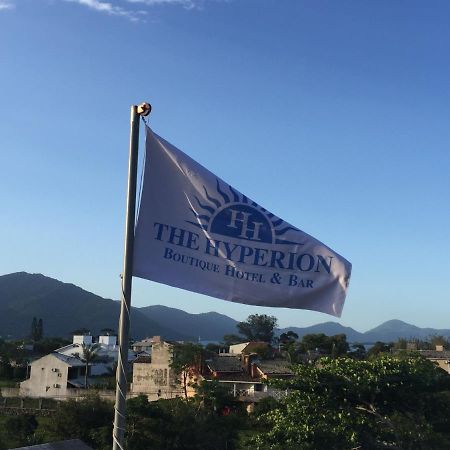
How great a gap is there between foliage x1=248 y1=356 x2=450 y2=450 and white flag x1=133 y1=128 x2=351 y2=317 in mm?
11863

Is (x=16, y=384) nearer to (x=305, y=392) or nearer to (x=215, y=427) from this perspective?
(x=215, y=427)

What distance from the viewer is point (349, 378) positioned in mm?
19359

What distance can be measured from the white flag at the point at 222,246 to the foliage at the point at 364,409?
1186cm

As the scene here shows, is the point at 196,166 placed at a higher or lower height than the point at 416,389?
higher

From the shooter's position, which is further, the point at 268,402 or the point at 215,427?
the point at 268,402

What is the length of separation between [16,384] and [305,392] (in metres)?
59.3

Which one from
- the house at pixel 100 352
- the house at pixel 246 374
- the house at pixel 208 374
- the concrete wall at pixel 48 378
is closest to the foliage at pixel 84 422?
the house at pixel 246 374

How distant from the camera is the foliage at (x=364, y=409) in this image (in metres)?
18.0

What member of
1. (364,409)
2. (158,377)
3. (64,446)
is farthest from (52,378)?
(64,446)

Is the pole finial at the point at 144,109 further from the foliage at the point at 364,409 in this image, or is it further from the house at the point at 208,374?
the house at the point at 208,374

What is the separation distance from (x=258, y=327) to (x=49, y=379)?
93.7 m

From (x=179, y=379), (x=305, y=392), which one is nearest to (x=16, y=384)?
(x=179, y=379)

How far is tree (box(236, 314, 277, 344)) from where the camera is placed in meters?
148

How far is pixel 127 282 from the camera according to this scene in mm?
6613
